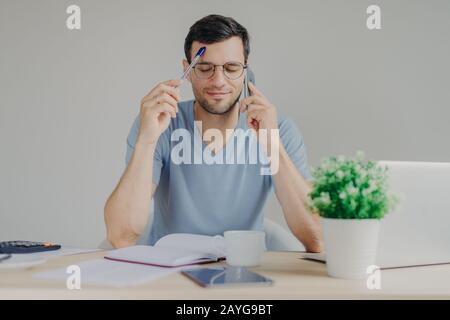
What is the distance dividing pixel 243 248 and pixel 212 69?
0.87m

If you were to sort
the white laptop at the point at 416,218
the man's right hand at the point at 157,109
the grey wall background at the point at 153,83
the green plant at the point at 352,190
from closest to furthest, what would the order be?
the green plant at the point at 352,190, the white laptop at the point at 416,218, the man's right hand at the point at 157,109, the grey wall background at the point at 153,83

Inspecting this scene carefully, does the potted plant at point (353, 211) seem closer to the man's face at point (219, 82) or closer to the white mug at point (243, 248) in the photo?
the white mug at point (243, 248)

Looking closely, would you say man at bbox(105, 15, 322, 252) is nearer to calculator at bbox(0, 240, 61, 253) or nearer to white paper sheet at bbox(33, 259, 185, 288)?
calculator at bbox(0, 240, 61, 253)

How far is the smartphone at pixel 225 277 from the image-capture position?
2.59 feet

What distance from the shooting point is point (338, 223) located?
860 millimetres

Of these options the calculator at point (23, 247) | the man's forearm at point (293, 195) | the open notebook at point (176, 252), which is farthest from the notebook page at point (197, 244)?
the man's forearm at point (293, 195)

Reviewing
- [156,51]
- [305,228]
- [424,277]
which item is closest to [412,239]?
[424,277]

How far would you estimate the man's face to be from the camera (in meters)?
1.71

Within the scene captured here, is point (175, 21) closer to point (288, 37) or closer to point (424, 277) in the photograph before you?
point (288, 37)

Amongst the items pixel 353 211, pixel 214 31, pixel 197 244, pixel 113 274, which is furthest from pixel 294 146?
pixel 113 274

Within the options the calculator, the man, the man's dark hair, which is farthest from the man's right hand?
the calculator

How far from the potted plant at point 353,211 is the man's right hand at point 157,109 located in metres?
0.71

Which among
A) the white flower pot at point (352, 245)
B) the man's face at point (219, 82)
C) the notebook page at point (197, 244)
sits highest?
the man's face at point (219, 82)

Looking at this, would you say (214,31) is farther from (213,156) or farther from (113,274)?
(113,274)
